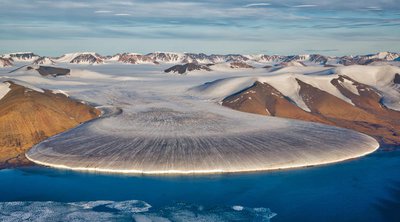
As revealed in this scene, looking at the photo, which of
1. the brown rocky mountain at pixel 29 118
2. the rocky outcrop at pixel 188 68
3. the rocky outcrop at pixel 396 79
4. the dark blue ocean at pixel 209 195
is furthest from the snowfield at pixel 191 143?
the rocky outcrop at pixel 188 68

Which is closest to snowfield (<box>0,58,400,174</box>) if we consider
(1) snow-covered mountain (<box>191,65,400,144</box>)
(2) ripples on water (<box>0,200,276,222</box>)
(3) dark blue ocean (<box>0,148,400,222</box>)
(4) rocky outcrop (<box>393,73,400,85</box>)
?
(3) dark blue ocean (<box>0,148,400,222</box>)

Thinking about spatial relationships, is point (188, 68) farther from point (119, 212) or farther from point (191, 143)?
point (119, 212)

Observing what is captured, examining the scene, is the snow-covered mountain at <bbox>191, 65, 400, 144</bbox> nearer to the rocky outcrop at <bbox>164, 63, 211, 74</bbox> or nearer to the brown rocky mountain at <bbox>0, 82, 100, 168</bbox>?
the brown rocky mountain at <bbox>0, 82, 100, 168</bbox>

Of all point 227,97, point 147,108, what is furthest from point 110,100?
point 227,97

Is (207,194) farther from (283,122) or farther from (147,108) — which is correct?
(147,108)

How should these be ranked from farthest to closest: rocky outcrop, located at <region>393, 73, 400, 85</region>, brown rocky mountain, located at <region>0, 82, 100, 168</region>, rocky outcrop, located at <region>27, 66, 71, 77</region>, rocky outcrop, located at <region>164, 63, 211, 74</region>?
rocky outcrop, located at <region>164, 63, 211, 74</region>
rocky outcrop, located at <region>27, 66, 71, 77</region>
rocky outcrop, located at <region>393, 73, 400, 85</region>
brown rocky mountain, located at <region>0, 82, 100, 168</region>

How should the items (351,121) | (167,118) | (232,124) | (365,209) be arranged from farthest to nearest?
(351,121), (167,118), (232,124), (365,209)

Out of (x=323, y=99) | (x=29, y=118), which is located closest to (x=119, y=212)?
(x=29, y=118)
